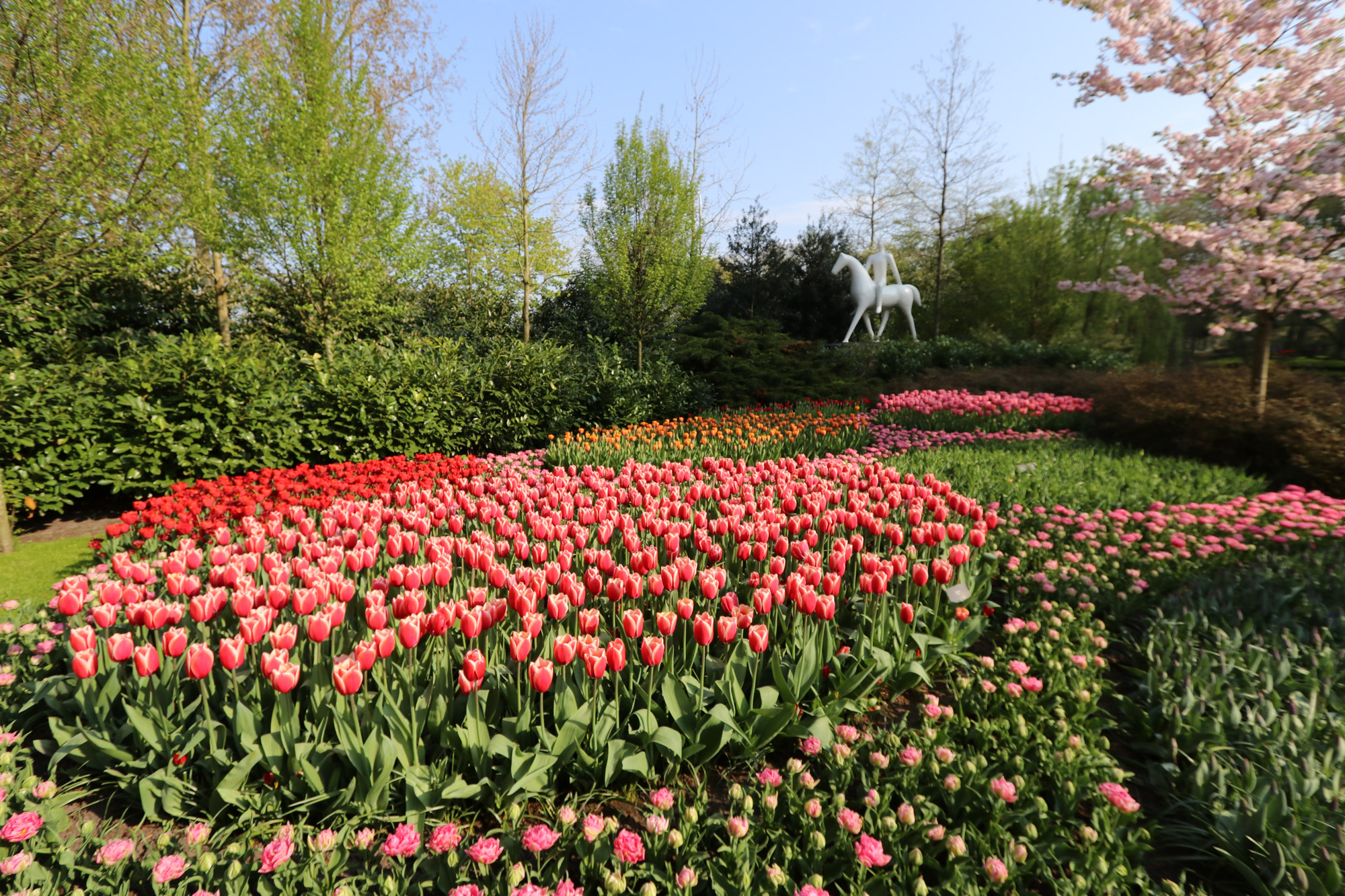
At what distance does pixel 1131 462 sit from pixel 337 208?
13313mm

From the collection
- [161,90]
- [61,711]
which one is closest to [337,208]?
[161,90]

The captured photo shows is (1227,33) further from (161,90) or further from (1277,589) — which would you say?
(161,90)

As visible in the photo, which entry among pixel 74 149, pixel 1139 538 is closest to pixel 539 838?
pixel 1139 538

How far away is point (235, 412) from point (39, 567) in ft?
7.57

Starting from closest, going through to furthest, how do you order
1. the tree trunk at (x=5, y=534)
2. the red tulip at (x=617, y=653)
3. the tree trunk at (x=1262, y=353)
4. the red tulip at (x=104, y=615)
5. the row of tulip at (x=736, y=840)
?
the row of tulip at (x=736, y=840), the red tulip at (x=617, y=653), the red tulip at (x=104, y=615), the tree trunk at (x=5, y=534), the tree trunk at (x=1262, y=353)

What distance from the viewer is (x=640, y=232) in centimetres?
1354

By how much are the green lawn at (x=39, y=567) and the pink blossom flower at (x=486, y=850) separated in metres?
4.44

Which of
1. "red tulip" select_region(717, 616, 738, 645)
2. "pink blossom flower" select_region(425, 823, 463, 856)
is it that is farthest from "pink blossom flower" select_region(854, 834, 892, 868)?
"pink blossom flower" select_region(425, 823, 463, 856)

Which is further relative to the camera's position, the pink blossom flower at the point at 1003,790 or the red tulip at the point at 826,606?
the red tulip at the point at 826,606

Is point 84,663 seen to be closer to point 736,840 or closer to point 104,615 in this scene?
point 104,615

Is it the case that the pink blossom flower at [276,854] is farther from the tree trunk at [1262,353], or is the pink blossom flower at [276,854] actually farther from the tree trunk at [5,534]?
the tree trunk at [1262,353]

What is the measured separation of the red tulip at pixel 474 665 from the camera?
2.19 metres

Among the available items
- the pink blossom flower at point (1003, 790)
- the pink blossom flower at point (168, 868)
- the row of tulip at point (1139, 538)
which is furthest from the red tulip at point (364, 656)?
the row of tulip at point (1139, 538)

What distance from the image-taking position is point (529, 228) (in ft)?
60.4
